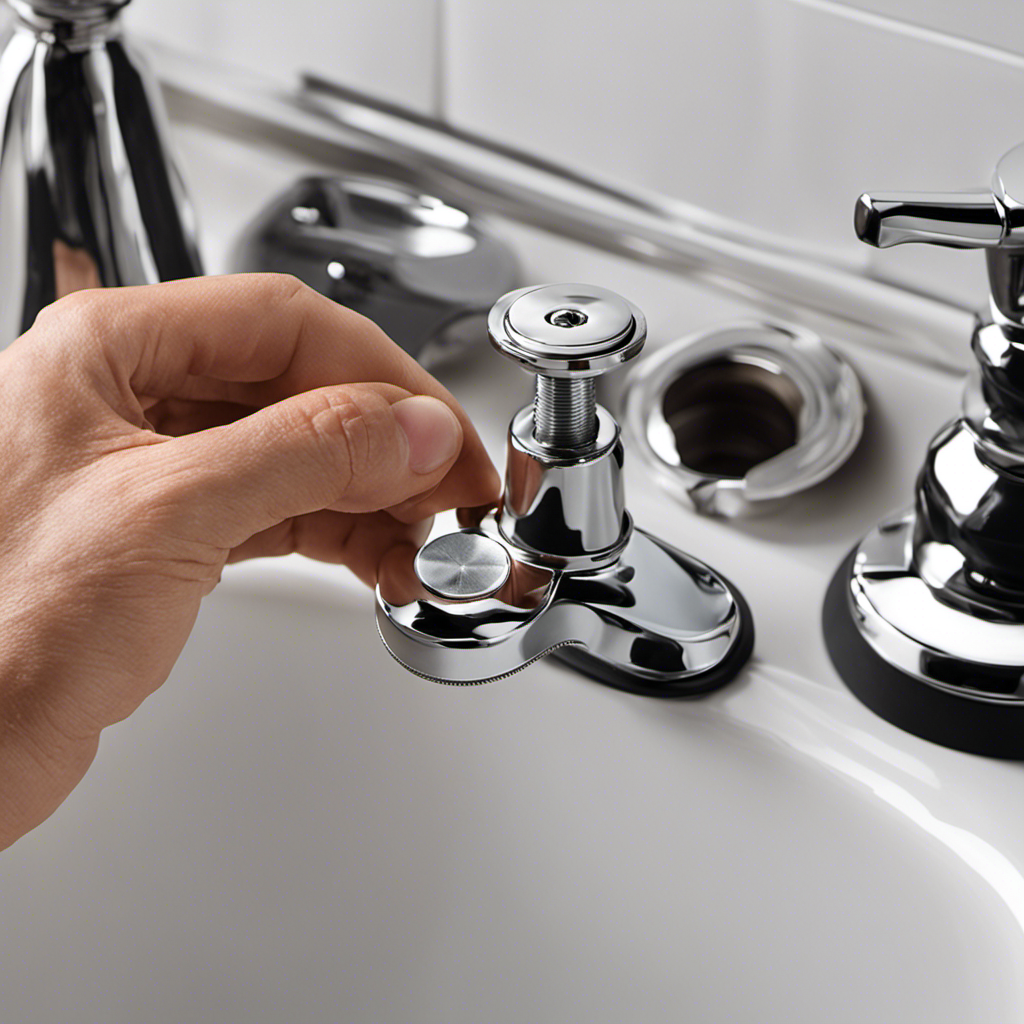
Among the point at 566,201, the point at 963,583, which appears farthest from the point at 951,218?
the point at 566,201

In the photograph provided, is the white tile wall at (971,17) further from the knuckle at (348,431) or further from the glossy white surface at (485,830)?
the knuckle at (348,431)

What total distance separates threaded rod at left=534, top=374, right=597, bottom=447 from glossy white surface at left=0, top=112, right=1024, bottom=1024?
0.10 m

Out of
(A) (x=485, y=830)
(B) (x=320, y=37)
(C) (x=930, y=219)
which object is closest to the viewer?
(C) (x=930, y=219)

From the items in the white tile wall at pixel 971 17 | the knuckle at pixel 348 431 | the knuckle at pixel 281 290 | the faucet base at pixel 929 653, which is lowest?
the faucet base at pixel 929 653

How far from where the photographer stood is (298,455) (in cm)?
33

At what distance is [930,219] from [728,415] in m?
0.17

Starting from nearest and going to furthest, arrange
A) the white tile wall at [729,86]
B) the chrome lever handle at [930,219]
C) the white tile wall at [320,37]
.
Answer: the chrome lever handle at [930,219], the white tile wall at [729,86], the white tile wall at [320,37]

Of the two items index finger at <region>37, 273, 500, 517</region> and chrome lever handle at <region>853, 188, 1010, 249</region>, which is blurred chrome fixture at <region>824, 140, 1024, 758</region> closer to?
chrome lever handle at <region>853, 188, 1010, 249</region>

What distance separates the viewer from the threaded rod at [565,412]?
32 centimetres

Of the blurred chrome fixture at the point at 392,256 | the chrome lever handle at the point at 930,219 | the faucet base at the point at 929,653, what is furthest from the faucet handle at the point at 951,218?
the blurred chrome fixture at the point at 392,256

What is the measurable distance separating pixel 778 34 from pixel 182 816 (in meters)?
0.33

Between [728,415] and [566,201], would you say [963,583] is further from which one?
[566,201]

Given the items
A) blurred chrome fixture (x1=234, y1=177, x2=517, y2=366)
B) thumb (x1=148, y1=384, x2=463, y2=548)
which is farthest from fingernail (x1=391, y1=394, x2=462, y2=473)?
blurred chrome fixture (x1=234, y1=177, x2=517, y2=366)

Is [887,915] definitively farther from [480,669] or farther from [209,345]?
[209,345]
